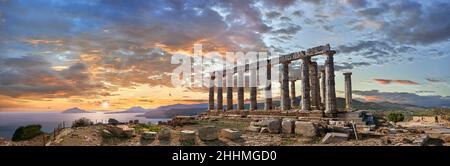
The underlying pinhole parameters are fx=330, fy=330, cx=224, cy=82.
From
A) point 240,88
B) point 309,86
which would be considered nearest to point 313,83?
point 309,86

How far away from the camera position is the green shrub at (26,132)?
905 inches

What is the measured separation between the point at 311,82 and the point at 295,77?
55.7 feet

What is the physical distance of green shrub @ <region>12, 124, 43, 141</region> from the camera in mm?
22984

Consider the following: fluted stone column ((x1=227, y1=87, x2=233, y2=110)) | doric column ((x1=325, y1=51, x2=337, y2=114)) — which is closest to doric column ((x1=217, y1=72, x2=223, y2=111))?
fluted stone column ((x1=227, y1=87, x2=233, y2=110))

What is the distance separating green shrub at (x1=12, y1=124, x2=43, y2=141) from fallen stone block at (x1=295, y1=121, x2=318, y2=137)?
18.5 metres

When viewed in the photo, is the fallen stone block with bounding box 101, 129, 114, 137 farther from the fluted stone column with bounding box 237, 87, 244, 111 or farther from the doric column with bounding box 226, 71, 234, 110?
the doric column with bounding box 226, 71, 234, 110

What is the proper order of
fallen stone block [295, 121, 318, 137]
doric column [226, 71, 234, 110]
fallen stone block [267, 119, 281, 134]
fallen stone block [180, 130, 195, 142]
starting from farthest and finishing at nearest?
doric column [226, 71, 234, 110] < fallen stone block [267, 119, 281, 134] < fallen stone block [295, 121, 318, 137] < fallen stone block [180, 130, 195, 142]

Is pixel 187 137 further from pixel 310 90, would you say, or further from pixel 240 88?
pixel 240 88

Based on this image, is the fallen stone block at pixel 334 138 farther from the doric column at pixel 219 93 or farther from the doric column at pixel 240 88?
the doric column at pixel 219 93
